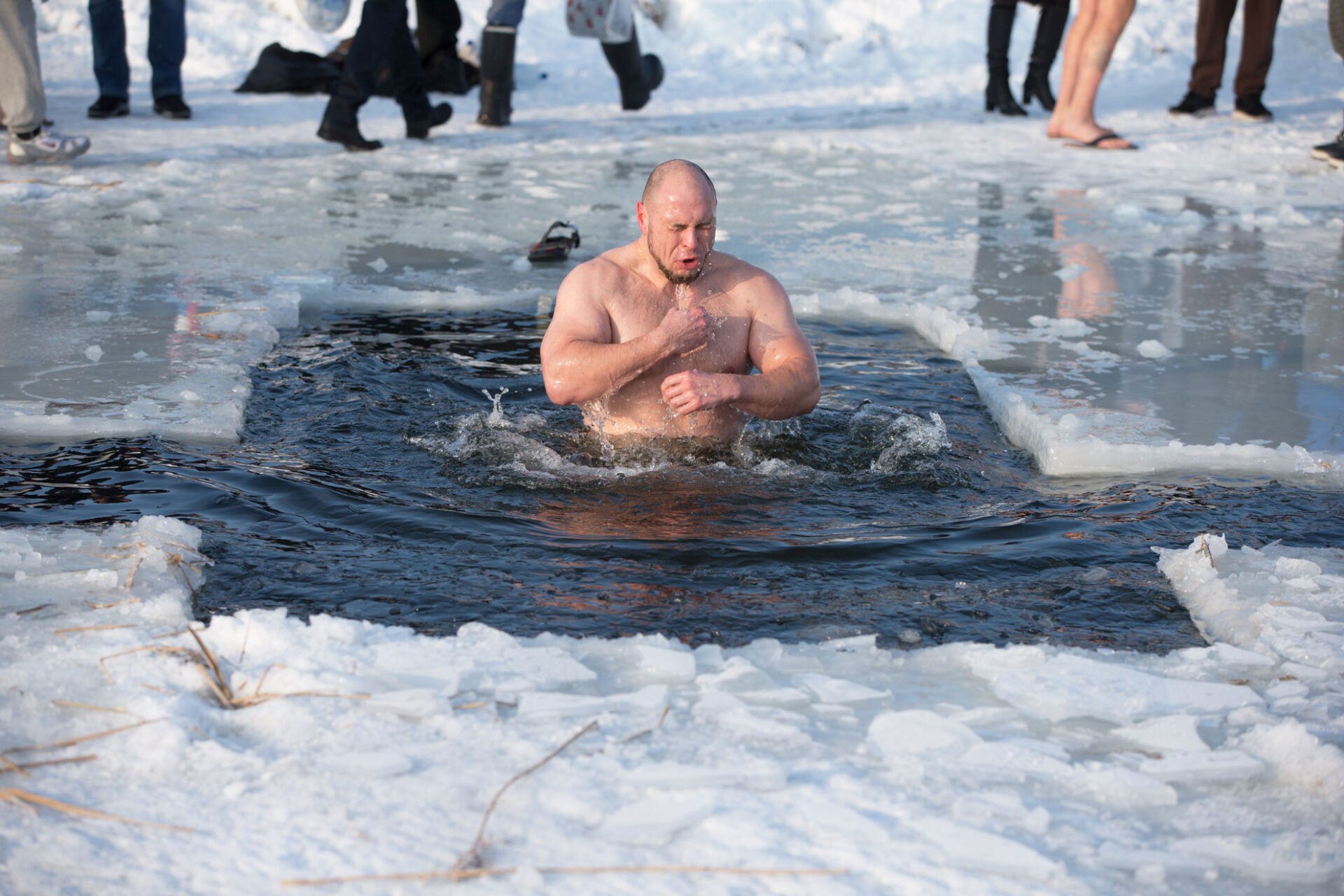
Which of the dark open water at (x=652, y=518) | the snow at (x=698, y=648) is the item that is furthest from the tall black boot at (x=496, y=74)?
the dark open water at (x=652, y=518)

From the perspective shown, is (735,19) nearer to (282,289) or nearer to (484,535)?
(282,289)

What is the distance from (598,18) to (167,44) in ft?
10.3

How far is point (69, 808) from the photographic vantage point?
176cm

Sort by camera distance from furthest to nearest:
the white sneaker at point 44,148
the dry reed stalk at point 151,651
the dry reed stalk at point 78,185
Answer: the white sneaker at point 44,148 → the dry reed stalk at point 78,185 → the dry reed stalk at point 151,651

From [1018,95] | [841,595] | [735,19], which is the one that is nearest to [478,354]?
[841,595]

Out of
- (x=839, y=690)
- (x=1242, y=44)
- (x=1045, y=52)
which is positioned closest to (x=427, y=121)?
(x=1045, y=52)

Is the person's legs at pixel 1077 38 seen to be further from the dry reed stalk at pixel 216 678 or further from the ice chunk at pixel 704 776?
the dry reed stalk at pixel 216 678

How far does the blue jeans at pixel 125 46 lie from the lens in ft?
27.1

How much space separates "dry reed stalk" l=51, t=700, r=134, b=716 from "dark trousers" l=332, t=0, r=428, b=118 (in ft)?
20.1

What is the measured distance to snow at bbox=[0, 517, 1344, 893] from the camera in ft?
5.64

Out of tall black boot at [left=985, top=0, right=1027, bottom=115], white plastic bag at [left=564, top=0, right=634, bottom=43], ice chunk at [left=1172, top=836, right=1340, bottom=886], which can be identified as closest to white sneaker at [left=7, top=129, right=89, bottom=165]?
white plastic bag at [left=564, top=0, right=634, bottom=43]

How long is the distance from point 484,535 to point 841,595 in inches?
36.5

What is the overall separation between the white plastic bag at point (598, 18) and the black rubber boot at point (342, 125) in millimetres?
1637

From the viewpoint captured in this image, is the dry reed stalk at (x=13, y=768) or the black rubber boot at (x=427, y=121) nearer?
the dry reed stalk at (x=13, y=768)
